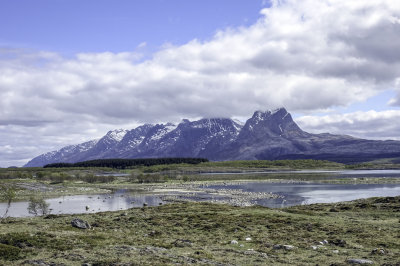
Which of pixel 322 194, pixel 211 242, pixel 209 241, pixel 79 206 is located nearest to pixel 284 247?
pixel 211 242

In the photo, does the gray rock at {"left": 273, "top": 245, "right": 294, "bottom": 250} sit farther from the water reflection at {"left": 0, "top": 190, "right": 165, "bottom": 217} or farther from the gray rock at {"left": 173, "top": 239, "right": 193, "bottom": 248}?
the water reflection at {"left": 0, "top": 190, "right": 165, "bottom": 217}

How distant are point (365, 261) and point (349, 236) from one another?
32.7ft

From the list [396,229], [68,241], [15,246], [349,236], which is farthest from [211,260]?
[396,229]

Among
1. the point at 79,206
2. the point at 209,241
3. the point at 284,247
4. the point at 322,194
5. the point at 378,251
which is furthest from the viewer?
the point at 322,194

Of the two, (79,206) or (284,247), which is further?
(79,206)

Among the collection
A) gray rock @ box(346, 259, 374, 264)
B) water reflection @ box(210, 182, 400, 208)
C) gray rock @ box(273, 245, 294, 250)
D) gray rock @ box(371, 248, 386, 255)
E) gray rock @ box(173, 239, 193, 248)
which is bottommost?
water reflection @ box(210, 182, 400, 208)

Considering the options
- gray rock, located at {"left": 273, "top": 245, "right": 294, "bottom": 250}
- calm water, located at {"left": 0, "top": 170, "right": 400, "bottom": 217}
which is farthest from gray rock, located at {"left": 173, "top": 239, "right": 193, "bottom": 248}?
calm water, located at {"left": 0, "top": 170, "right": 400, "bottom": 217}

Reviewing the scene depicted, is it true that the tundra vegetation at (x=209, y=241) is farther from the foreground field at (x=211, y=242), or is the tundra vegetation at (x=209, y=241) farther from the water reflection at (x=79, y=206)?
the water reflection at (x=79, y=206)

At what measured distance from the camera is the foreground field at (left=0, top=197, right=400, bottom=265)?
22031 mm

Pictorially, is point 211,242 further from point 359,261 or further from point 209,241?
point 359,261

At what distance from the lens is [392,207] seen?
52219 mm

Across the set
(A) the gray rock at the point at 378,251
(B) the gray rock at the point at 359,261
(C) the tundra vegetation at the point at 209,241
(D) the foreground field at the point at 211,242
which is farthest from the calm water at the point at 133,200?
(B) the gray rock at the point at 359,261

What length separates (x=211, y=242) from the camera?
29.8 metres

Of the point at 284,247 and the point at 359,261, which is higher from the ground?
the point at 359,261
